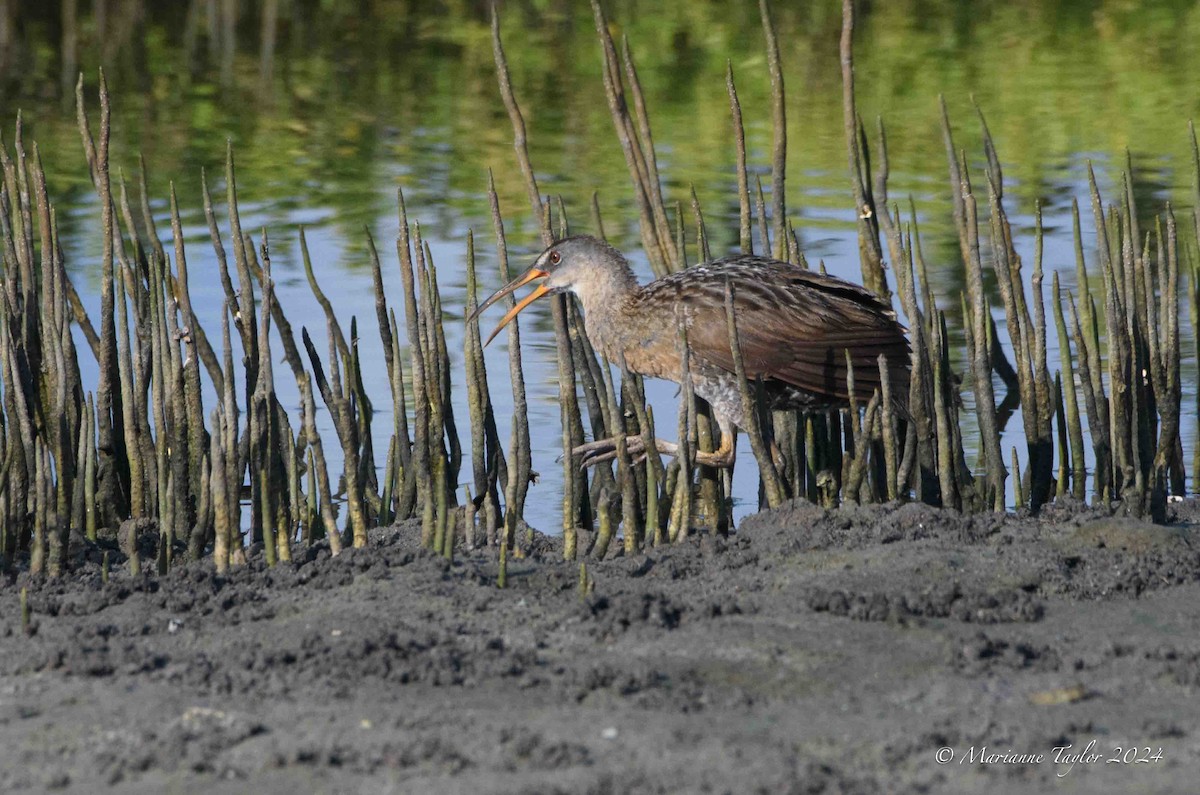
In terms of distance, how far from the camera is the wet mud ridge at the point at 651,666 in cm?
351

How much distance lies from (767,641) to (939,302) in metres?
5.58

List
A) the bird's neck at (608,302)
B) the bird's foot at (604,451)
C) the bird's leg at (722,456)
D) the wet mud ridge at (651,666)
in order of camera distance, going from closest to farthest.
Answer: the wet mud ridge at (651,666), the bird's foot at (604,451), the bird's leg at (722,456), the bird's neck at (608,302)

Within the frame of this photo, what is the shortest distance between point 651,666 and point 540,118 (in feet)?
38.3

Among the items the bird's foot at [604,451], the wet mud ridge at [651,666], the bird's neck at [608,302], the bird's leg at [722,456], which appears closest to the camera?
the wet mud ridge at [651,666]

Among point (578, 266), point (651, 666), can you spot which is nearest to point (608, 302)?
point (578, 266)

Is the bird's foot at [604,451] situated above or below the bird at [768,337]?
below

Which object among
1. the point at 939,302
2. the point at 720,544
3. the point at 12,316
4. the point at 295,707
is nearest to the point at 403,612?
the point at 295,707

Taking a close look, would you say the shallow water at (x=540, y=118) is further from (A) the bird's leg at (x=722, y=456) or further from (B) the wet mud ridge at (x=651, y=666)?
(B) the wet mud ridge at (x=651, y=666)

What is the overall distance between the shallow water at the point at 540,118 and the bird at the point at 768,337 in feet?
3.73

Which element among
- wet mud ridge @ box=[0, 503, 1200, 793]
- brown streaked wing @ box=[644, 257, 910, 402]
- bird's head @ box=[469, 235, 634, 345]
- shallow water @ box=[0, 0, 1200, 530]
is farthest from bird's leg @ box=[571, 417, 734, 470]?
shallow water @ box=[0, 0, 1200, 530]

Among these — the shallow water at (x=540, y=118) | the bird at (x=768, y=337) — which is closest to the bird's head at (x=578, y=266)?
the bird at (x=768, y=337)

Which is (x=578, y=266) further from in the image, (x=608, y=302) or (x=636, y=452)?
(x=636, y=452)

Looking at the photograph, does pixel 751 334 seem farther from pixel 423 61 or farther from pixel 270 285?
pixel 423 61

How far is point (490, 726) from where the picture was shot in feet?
12.2
